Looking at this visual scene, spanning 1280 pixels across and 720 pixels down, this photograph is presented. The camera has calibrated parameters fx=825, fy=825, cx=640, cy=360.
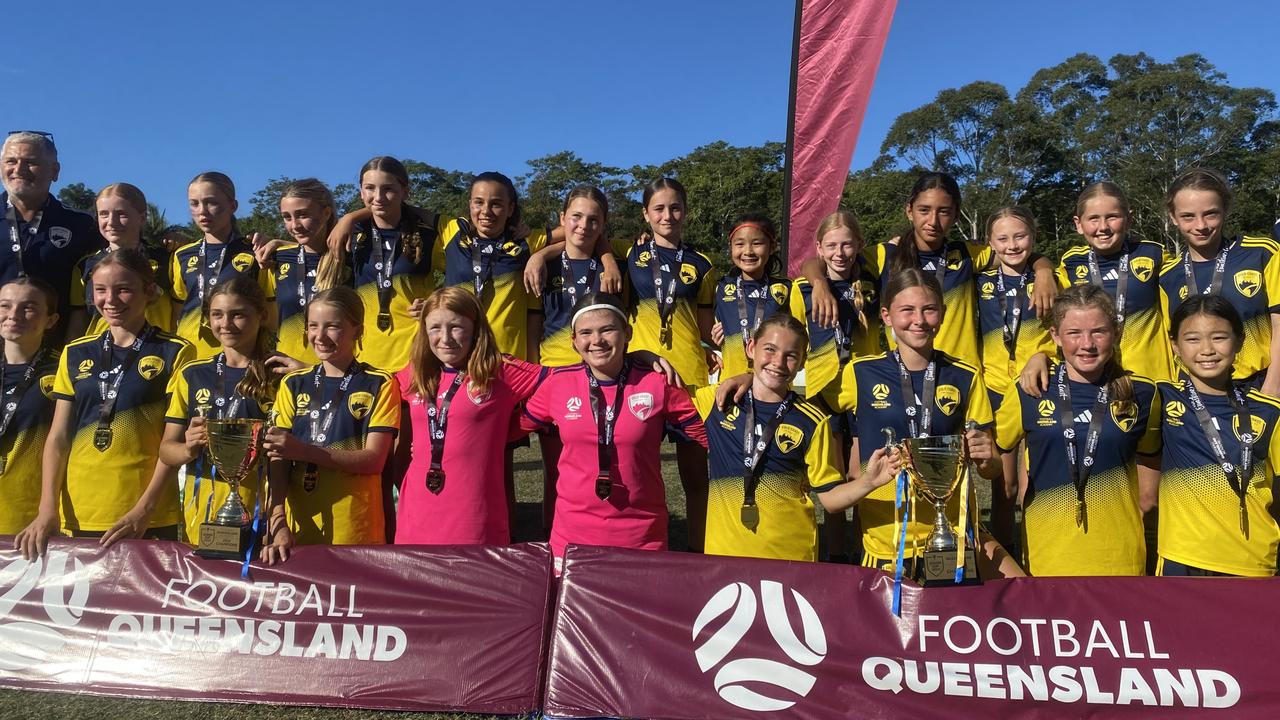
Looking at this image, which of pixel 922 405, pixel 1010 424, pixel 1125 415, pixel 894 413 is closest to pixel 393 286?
pixel 894 413

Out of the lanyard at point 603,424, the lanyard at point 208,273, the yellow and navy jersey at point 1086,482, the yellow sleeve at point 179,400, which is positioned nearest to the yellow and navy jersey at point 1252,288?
the yellow and navy jersey at point 1086,482

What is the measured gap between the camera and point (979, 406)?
4.12 meters

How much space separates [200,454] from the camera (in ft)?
14.0

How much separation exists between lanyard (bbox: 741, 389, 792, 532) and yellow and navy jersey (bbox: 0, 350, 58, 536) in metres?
4.09

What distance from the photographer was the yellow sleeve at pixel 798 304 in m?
5.57

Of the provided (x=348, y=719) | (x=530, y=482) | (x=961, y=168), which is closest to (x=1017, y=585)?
(x=348, y=719)

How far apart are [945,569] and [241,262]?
4.97m

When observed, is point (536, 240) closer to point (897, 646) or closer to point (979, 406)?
point (979, 406)

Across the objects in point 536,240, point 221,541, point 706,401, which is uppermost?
point 536,240

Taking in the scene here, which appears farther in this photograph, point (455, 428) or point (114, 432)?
point (114, 432)

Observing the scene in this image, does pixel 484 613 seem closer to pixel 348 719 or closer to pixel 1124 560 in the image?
pixel 348 719

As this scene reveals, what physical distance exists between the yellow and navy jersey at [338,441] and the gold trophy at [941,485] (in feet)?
8.47

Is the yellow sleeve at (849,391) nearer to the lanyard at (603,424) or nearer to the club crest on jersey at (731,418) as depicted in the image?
the club crest on jersey at (731,418)

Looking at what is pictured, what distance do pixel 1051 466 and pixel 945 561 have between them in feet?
3.59
